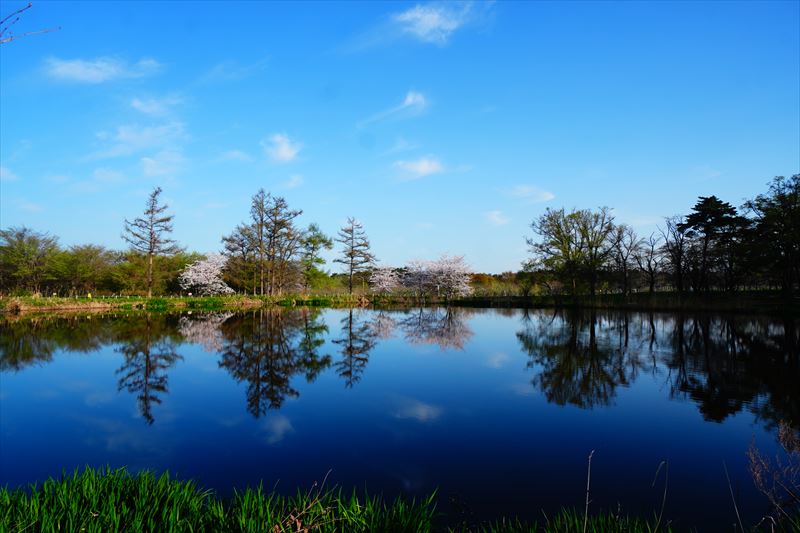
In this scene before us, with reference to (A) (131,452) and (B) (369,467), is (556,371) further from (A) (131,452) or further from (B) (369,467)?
(A) (131,452)

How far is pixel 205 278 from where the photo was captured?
1494 inches

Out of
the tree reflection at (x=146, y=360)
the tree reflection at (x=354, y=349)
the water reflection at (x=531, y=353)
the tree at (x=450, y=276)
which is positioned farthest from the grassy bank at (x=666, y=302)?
the tree reflection at (x=146, y=360)

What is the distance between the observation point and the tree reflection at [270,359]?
8625 millimetres

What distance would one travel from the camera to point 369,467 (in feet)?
16.6

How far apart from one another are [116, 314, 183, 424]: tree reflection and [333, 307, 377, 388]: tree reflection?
3914mm

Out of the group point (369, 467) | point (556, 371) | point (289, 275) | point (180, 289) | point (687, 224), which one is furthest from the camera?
point (289, 275)

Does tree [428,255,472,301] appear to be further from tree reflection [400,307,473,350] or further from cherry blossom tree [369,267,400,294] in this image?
tree reflection [400,307,473,350]

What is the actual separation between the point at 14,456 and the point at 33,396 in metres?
3.84

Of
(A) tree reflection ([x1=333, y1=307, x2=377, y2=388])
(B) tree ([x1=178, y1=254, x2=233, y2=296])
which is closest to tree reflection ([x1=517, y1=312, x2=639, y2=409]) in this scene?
(A) tree reflection ([x1=333, y1=307, x2=377, y2=388])

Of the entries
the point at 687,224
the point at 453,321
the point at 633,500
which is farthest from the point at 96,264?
the point at 687,224

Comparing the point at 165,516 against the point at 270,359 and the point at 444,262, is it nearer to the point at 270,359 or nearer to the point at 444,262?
the point at 270,359

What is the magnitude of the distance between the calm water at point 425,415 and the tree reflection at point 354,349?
0.12 meters

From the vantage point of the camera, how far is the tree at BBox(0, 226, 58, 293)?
114 feet

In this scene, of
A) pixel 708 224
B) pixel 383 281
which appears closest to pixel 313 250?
pixel 383 281
